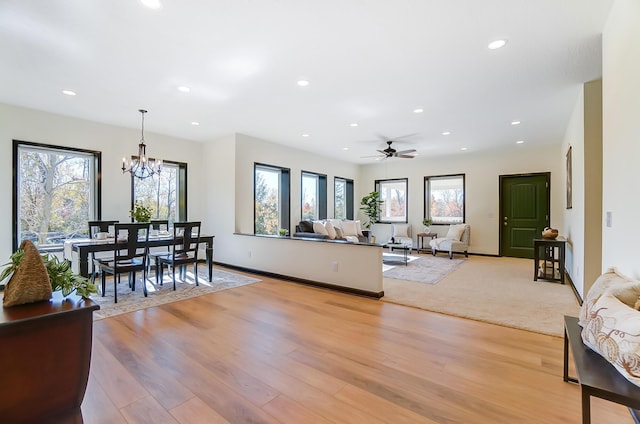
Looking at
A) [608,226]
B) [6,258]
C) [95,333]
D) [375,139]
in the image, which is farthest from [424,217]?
[6,258]

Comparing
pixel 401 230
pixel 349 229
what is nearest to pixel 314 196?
pixel 349 229

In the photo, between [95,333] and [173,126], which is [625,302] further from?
[173,126]

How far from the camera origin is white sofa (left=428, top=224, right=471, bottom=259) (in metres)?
7.40

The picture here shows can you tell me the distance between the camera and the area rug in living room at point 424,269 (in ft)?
16.9

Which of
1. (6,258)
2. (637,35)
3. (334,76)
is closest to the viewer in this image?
(637,35)

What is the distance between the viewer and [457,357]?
2.38 m

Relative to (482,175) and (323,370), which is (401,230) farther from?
(323,370)

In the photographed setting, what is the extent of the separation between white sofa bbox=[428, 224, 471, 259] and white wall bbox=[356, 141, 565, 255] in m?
0.40

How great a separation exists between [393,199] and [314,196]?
8.93ft

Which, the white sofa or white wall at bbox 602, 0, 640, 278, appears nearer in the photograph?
white wall at bbox 602, 0, 640, 278

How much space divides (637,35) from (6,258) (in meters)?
7.10

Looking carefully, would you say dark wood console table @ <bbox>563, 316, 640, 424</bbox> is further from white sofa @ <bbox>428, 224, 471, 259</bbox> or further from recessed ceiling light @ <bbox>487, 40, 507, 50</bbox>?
white sofa @ <bbox>428, 224, 471, 259</bbox>

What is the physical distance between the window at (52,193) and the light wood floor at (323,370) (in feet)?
8.55

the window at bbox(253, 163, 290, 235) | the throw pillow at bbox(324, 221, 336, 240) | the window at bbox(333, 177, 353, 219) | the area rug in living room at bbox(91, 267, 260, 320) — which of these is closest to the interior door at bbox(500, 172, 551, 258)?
the window at bbox(333, 177, 353, 219)
